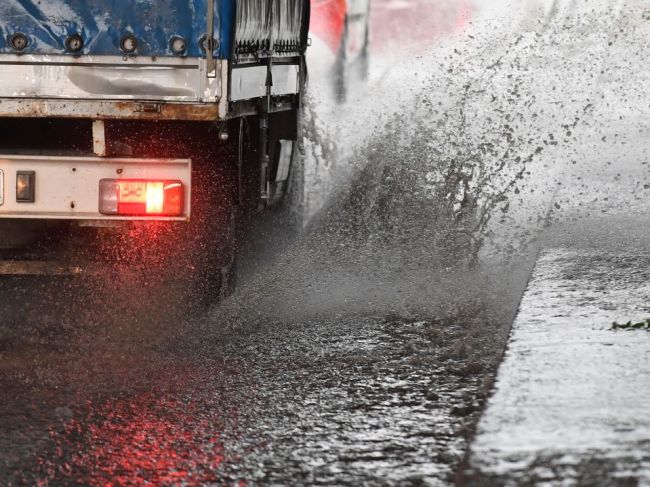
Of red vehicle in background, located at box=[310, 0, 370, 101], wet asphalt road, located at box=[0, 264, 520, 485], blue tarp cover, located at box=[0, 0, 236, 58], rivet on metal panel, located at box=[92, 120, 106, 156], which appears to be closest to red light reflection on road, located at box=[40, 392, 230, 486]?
wet asphalt road, located at box=[0, 264, 520, 485]

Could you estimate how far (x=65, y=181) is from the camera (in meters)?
7.17

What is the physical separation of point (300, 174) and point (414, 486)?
6.77m

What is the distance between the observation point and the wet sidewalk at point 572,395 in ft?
15.4

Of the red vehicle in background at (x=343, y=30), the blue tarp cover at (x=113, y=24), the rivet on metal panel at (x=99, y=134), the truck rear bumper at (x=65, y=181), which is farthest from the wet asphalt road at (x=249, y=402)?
the red vehicle in background at (x=343, y=30)

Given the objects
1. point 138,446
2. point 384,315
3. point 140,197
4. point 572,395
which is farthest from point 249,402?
point 384,315

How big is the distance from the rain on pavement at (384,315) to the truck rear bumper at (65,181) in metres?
0.73

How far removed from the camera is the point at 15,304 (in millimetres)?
8062

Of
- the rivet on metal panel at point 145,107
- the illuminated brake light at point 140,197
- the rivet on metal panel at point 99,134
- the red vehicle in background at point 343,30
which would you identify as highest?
the rivet on metal panel at point 145,107

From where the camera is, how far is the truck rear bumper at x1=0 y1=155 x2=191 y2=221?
23.3 ft

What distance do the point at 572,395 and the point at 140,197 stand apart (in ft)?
8.93

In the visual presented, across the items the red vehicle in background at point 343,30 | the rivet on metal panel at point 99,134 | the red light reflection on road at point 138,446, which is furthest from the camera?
the red vehicle in background at point 343,30

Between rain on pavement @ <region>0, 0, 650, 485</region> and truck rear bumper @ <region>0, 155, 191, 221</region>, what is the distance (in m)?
0.73

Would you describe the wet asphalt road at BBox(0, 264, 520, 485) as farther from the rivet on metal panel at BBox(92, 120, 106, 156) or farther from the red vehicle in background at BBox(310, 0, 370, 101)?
the red vehicle in background at BBox(310, 0, 370, 101)

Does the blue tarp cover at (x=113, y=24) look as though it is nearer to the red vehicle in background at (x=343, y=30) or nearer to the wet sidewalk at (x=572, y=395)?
the wet sidewalk at (x=572, y=395)
